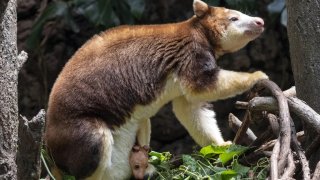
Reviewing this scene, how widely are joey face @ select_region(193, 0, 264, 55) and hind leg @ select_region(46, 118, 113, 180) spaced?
42.5 inches

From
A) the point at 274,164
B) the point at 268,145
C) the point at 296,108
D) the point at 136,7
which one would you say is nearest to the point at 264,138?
the point at 268,145

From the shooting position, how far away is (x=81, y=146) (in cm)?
386

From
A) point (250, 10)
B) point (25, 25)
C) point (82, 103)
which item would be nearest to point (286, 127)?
point (82, 103)

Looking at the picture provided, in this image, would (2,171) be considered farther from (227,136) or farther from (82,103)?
(227,136)

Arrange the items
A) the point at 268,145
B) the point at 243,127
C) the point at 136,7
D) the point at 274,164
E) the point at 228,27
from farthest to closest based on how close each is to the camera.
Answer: the point at 136,7 < the point at 228,27 < the point at 243,127 < the point at 268,145 < the point at 274,164

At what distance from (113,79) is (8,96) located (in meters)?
1.34

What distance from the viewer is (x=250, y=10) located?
21.0 ft

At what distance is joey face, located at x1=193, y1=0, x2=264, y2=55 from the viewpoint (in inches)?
180

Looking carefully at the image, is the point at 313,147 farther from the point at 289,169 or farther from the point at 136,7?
the point at 136,7

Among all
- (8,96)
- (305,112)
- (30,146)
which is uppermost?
(8,96)

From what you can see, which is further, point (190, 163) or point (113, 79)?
point (113, 79)

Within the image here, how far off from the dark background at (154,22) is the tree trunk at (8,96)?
4.52 meters

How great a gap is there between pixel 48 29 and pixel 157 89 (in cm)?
353

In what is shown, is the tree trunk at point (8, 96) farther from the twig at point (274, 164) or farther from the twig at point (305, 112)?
the twig at point (305, 112)
